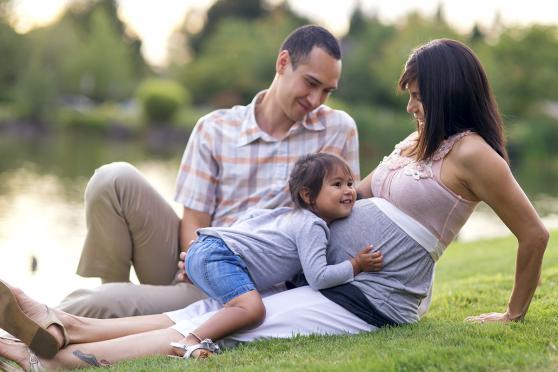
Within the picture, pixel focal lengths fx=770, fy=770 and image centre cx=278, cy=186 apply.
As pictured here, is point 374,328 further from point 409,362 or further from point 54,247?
point 54,247

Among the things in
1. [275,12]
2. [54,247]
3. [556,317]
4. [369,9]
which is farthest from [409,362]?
[275,12]

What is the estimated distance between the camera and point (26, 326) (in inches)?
125

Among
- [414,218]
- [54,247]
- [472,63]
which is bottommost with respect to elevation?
[54,247]

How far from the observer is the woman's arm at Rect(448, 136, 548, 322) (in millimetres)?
3170

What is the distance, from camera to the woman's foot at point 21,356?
321 centimetres

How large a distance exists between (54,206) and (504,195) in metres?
12.5

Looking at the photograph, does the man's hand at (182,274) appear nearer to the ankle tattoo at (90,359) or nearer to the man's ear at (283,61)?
the ankle tattoo at (90,359)

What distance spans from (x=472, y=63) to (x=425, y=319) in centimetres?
128

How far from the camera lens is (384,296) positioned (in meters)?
3.42

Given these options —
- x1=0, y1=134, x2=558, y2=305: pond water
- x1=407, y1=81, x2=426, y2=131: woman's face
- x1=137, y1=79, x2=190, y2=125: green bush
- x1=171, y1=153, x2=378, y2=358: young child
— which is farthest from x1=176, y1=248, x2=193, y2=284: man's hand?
x1=137, y1=79, x2=190, y2=125: green bush

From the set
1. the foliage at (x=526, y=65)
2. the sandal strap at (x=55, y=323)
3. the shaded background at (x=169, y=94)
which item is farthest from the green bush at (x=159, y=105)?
the sandal strap at (x=55, y=323)

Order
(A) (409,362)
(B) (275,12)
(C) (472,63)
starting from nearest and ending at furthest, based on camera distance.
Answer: (A) (409,362) → (C) (472,63) → (B) (275,12)

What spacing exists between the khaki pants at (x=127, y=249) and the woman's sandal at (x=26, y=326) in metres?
0.66

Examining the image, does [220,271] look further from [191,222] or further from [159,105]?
[159,105]
